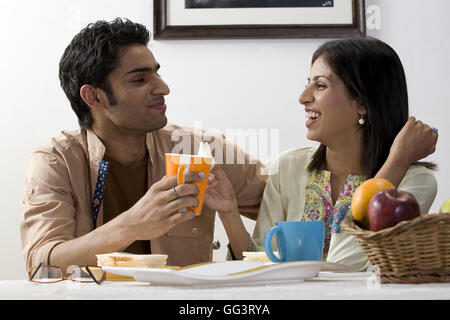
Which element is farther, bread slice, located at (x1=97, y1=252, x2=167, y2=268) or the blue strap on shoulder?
the blue strap on shoulder

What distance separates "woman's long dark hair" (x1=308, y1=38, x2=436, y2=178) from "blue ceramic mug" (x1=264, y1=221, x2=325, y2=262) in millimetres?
618

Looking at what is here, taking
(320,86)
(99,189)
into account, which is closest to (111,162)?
(99,189)

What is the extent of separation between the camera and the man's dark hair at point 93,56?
1.85 meters

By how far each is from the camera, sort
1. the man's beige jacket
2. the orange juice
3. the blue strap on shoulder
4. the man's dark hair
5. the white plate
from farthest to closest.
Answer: the man's dark hair
the blue strap on shoulder
the man's beige jacket
the orange juice
the white plate

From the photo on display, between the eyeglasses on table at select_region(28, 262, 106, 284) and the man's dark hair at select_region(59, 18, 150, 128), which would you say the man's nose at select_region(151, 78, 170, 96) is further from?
the eyeglasses on table at select_region(28, 262, 106, 284)

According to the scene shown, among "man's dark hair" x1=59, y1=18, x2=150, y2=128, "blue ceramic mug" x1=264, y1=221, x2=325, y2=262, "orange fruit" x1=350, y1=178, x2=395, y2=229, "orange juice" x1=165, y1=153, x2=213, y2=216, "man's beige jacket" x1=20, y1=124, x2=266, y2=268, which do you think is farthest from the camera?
"man's dark hair" x1=59, y1=18, x2=150, y2=128

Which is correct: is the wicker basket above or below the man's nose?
below

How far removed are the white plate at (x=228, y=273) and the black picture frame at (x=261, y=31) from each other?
4.34 feet

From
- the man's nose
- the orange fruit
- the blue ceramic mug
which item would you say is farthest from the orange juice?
the man's nose

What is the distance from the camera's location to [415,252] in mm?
807

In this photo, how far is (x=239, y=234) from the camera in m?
1.56

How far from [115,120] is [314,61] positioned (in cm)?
65

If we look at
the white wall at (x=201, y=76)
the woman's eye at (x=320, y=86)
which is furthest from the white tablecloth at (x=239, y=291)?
the white wall at (x=201, y=76)

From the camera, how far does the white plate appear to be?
75 centimetres
